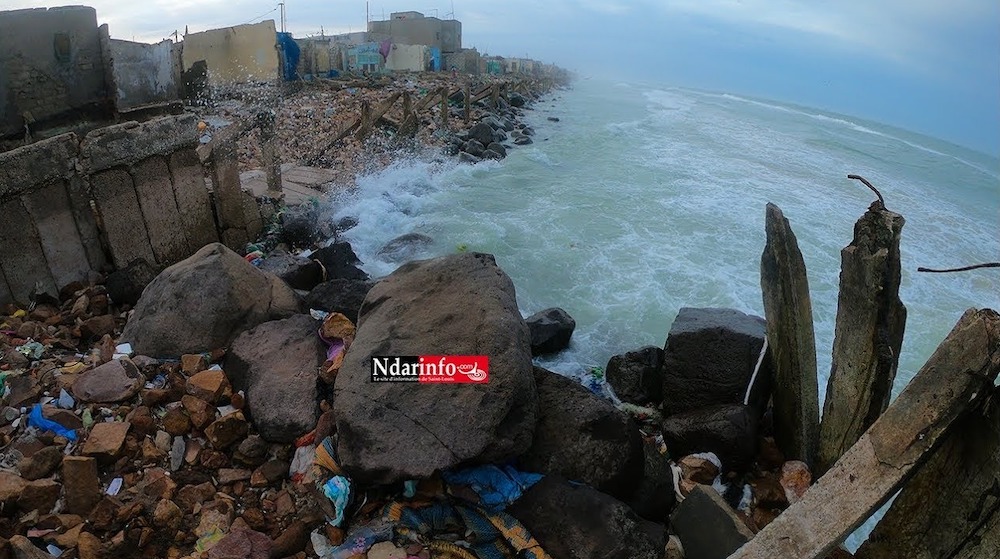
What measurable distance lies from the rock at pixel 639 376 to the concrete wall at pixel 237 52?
20.7 metres

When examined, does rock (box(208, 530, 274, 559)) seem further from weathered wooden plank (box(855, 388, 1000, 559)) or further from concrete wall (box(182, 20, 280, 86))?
concrete wall (box(182, 20, 280, 86))

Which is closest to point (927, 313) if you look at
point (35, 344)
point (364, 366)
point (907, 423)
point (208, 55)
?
point (907, 423)

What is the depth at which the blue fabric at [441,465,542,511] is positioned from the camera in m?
3.08

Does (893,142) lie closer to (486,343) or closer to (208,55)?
(208,55)

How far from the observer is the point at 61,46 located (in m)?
6.98

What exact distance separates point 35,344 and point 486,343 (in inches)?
138

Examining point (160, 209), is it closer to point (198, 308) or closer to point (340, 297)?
point (198, 308)

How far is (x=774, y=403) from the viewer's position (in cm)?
442

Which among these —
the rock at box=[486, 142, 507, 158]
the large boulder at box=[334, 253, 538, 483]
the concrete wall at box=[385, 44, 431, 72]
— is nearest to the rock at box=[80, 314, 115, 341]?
the large boulder at box=[334, 253, 538, 483]

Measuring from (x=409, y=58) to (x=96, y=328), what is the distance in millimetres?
34820

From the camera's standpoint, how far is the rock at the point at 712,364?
174 inches

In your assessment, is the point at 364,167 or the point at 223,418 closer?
the point at 223,418

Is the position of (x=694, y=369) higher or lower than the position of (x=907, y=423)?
lower
